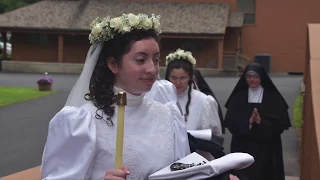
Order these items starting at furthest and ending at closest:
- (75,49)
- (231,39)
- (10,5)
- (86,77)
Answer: (10,5) < (75,49) < (231,39) < (86,77)

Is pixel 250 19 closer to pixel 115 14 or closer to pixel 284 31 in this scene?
pixel 284 31

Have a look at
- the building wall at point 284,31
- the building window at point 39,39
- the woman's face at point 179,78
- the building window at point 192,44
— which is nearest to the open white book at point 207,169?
the woman's face at point 179,78

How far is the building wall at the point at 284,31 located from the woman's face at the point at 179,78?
1434 inches

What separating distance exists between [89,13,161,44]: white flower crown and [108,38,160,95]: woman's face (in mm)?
112

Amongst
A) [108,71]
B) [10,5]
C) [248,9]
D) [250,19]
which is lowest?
[108,71]

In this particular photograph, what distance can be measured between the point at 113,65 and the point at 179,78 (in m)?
3.47

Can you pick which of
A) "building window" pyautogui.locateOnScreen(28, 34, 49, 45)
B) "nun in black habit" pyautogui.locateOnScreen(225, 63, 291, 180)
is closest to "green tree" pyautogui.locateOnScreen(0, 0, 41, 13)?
"building window" pyautogui.locateOnScreen(28, 34, 49, 45)

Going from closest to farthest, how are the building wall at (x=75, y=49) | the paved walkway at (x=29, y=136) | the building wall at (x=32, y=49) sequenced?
the paved walkway at (x=29, y=136) < the building wall at (x=75, y=49) < the building wall at (x=32, y=49)

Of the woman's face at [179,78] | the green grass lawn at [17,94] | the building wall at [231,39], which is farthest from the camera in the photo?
the building wall at [231,39]

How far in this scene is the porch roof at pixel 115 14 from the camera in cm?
4147

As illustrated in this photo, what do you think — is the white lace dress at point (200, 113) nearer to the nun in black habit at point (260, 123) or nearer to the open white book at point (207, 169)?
the nun in black habit at point (260, 123)

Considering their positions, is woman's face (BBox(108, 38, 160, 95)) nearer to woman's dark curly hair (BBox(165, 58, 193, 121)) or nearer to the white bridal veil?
the white bridal veil

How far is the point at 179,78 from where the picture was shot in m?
6.46

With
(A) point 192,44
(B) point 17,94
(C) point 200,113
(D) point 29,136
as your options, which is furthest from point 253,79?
(A) point 192,44
